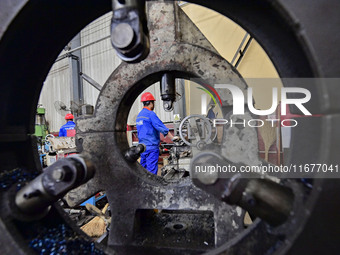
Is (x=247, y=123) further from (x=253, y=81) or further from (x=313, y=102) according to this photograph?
(x=253, y=81)

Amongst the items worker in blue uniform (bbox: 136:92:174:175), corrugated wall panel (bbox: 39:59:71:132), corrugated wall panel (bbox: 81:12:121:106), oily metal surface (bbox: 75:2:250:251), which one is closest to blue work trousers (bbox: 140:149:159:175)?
worker in blue uniform (bbox: 136:92:174:175)

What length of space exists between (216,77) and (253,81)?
3.43 meters

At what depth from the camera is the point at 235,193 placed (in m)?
0.43

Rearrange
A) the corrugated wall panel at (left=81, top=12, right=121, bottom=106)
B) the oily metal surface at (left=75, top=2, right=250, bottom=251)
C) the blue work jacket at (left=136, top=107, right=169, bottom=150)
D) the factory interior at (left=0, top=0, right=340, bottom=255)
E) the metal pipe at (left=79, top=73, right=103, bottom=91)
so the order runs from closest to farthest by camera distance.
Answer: the factory interior at (left=0, top=0, right=340, bottom=255), the oily metal surface at (left=75, top=2, right=250, bottom=251), the blue work jacket at (left=136, top=107, right=169, bottom=150), the metal pipe at (left=79, top=73, right=103, bottom=91), the corrugated wall panel at (left=81, top=12, right=121, bottom=106)

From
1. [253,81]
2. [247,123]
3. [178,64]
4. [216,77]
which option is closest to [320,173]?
[247,123]

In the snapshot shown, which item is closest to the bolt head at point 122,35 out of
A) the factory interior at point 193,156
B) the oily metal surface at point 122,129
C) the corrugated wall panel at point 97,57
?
the factory interior at point 193,156

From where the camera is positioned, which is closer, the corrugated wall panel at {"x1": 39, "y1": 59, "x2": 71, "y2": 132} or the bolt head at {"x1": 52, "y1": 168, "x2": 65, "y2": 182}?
the bolt head at {"x1": 52, "y1": 168, "x2": 65, "y2": 182}

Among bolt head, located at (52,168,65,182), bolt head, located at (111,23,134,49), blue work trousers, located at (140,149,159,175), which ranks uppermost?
bolt head, located at (111,23,134,49)

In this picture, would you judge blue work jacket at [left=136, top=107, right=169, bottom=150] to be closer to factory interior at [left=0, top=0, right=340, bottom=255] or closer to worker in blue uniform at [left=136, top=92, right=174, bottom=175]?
worker in blue uniform at [left=136, top=92, right=174, bottom=175]

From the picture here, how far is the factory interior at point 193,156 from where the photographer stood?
0.39m

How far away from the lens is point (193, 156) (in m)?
0.59

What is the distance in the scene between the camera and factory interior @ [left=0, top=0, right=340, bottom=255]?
0.39 m

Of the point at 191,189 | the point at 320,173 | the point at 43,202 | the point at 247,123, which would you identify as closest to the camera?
the point at 320,173

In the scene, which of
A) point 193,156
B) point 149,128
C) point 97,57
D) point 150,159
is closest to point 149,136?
point 149,128
